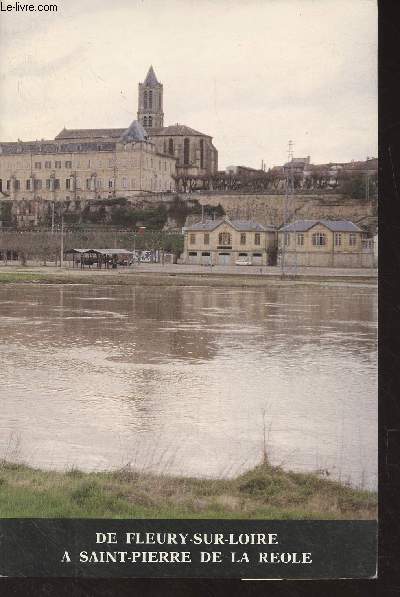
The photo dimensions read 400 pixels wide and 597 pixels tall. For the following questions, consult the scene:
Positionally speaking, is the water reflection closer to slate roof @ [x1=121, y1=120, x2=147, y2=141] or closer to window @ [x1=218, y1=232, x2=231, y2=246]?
window @ [x1=218, y1=232, x2=231, y2=246]

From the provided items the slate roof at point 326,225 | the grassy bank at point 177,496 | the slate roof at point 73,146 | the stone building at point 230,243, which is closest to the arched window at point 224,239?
the stone building at point 230,243

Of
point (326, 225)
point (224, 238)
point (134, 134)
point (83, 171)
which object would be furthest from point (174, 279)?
point (134, 134)

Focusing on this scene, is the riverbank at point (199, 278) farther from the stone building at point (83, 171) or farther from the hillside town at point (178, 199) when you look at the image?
the stone building at point (83, 171)

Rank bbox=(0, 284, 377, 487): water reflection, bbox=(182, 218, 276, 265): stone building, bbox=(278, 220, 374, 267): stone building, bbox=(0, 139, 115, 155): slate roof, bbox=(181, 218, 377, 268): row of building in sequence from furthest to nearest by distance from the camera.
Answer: bbox=(0, 139, 115, 155): slate roof → bbox=(182, 218, 276, 265): stone building → bbox=(181, 218, 377, 268): row of building → bbox=(278, 220, 374, 267): stone building → bbox=(0, 284, 377, 487): water reflection

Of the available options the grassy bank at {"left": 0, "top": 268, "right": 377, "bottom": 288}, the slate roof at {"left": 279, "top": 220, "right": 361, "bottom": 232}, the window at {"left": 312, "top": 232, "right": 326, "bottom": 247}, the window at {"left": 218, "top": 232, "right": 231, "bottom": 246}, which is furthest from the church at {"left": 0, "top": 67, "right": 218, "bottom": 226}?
the grassy bank at {"left": 0, "top": 268, "right": 377, "bottom": 288}
